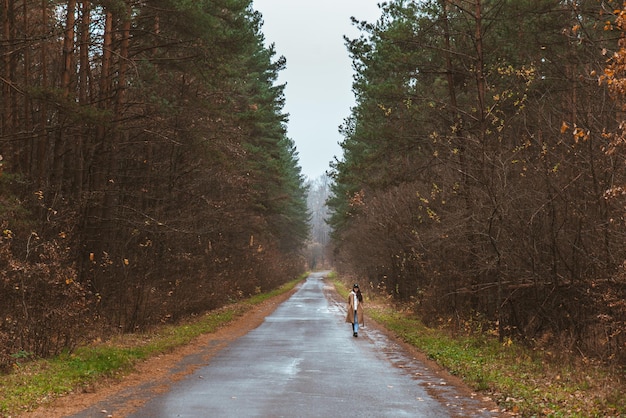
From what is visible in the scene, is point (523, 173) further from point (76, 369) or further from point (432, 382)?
point (76, 369)

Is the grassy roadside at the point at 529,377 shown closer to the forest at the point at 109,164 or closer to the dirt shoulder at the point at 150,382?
the dirt shoulder at the point at 150,382

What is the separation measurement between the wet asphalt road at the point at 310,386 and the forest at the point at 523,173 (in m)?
3.45

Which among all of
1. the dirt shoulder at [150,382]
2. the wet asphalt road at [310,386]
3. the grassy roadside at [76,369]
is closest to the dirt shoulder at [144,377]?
the dirt shoulder at [150,382]

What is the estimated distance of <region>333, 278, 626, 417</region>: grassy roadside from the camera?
8984mm

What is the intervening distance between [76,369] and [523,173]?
36.9 feet

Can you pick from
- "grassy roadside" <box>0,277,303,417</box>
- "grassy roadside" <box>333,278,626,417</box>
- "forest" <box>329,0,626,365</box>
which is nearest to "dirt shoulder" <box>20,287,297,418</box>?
"grassy roadside" <box>0,277,303,417</box>

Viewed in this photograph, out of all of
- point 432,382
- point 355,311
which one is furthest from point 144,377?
point 355,311

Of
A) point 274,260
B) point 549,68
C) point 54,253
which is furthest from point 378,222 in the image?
point 274,260

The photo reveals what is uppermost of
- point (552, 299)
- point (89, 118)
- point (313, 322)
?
point (89, 118)

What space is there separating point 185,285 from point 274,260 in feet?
98.2

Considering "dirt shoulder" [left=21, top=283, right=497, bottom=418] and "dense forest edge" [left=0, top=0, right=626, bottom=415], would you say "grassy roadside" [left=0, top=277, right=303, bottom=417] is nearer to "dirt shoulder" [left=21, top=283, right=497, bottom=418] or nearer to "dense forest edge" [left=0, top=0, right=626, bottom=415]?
"dirt shoulder" [left=21, top=283, right=497, bottom=418]

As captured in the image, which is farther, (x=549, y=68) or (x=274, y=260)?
(x=274, y=260)

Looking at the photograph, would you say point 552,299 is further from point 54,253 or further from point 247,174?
point 247,174

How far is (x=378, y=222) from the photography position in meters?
29.2
